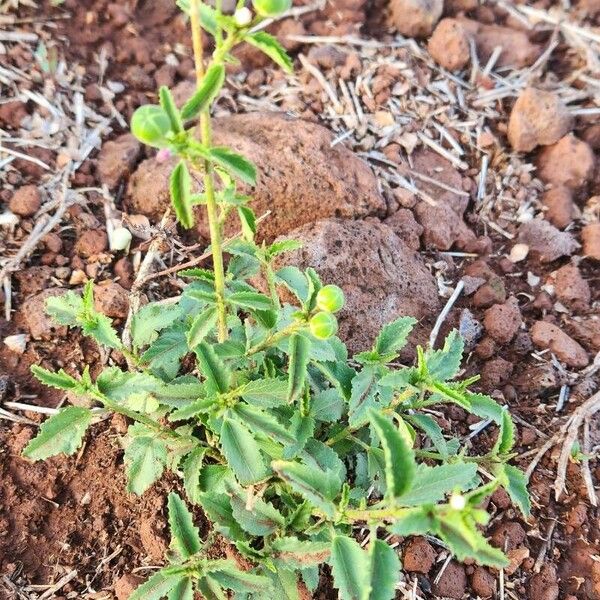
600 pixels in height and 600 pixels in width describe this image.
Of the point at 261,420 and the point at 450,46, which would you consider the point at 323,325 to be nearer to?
the point at 261,420

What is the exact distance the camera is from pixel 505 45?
383 centimetres

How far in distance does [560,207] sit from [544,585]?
64.4 inches

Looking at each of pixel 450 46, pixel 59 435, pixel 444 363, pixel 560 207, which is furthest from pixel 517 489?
pixel 450 46

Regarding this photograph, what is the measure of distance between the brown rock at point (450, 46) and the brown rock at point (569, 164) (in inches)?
24.8

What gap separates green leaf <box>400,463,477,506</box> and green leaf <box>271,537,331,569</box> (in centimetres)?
39

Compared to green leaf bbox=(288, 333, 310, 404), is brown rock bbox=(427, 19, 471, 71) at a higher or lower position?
higher

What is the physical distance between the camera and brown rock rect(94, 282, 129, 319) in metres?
2.74

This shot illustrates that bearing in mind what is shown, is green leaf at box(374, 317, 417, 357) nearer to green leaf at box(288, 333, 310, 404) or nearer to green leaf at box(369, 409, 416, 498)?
green leaf at box(288, 333, 310, 404)

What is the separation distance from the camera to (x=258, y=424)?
203 cm

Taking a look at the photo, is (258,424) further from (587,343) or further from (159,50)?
(159,50)

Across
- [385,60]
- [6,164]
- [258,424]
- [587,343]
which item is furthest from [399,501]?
[385,60]

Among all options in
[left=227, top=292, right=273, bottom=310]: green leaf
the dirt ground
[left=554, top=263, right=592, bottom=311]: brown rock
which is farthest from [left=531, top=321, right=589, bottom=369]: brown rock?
[left=227, top=292, right=273, bottom=310]: green leaf

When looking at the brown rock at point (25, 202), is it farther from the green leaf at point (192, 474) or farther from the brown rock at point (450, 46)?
the brown rock at point (450, 46)

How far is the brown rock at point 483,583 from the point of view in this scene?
8.04ft
